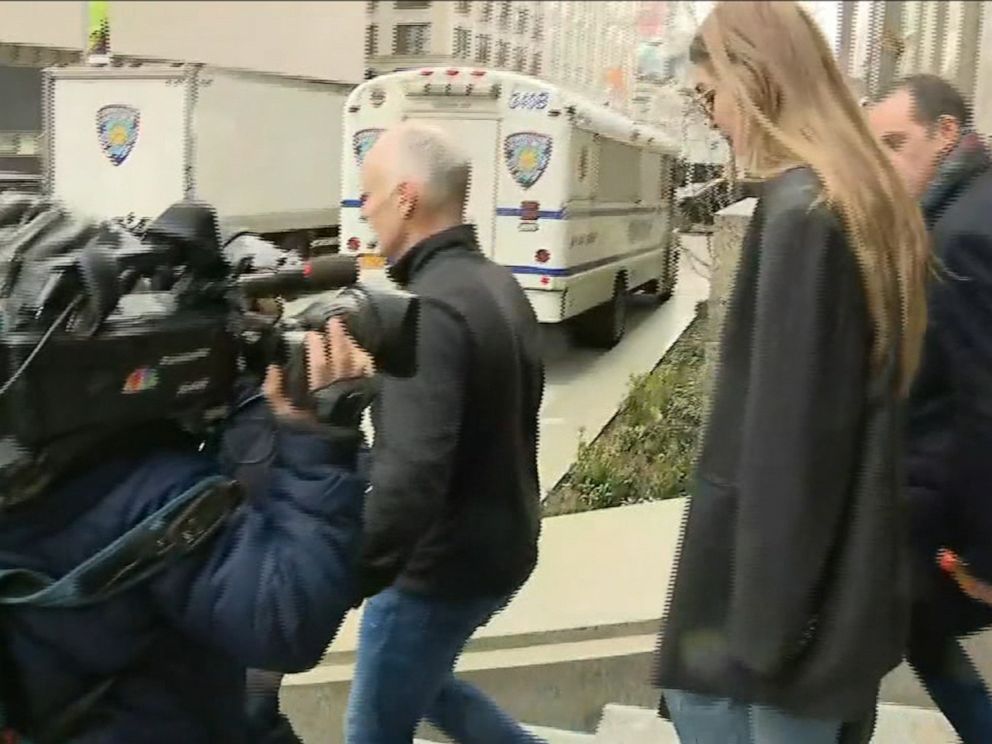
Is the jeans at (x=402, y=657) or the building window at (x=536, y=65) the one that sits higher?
the building window at (x=536, y=65)

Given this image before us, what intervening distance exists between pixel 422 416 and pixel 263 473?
58cm

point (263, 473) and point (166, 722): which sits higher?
point (263, 473)

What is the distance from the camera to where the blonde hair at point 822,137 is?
4.51 ft

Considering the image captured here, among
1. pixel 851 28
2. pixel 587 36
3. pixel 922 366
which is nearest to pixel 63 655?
pixel 922 366

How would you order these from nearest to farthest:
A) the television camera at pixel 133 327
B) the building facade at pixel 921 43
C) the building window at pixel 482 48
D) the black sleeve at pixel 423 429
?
1. the television camera at pixel 133 327
2. the black sleeve at pixel 423 429
3. the building facade at pixel 921 43
4. the building window at pixel 482 48

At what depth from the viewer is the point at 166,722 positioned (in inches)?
45.5

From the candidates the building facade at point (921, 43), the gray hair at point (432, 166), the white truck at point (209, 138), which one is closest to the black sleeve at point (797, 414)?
the gray hair at point (432, 166)

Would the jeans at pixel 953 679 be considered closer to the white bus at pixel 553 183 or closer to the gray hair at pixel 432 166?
the gray hair at pixel 432 166

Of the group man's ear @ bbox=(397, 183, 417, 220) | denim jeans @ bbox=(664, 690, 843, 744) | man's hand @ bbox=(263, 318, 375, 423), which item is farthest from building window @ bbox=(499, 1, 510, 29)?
man's hand @ bbox=(263, 318, 375, 423)

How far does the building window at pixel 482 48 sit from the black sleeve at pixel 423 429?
2.42m

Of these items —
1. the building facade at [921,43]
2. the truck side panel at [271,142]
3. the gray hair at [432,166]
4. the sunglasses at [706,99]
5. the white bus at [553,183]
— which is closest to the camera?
the sunglasses at [706,99]

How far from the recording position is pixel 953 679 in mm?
2016

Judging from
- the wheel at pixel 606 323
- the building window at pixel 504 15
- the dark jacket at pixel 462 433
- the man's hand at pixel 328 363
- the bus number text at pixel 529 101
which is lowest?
the wheel at pixel 606 323

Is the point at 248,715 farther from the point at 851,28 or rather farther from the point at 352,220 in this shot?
the point at 352,220
